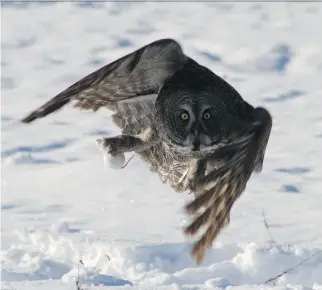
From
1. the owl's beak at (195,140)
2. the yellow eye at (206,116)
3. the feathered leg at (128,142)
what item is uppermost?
the yellow eye at (206,116)

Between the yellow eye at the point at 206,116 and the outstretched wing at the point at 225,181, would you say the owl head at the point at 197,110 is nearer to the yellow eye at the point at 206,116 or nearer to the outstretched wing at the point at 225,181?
the yellow eye at the point at 206,116

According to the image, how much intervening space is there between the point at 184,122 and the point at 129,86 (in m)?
0.43

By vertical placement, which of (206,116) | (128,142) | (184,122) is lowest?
(128,142)

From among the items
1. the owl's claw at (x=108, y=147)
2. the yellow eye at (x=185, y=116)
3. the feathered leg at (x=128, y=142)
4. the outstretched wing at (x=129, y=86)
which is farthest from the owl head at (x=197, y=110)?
the owl's claw at (x=108, y=147)

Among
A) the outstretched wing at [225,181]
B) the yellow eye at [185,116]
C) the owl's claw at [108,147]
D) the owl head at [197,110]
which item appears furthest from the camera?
the owl's claw at [108,147]

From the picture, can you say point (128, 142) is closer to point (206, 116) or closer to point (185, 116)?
point (185, 116)

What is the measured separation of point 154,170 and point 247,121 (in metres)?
1.06

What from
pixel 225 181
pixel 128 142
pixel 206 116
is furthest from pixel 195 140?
pixel 128 142

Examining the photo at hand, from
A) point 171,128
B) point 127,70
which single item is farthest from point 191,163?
point 127,70

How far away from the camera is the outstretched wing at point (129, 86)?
3941 millimetres

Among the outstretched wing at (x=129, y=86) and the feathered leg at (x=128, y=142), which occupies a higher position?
the outstretched wing at (x=129, y=86)

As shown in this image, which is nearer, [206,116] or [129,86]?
[206,116]

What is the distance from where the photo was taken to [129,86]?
15.4 ft

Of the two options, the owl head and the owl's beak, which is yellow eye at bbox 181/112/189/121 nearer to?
the owl head
